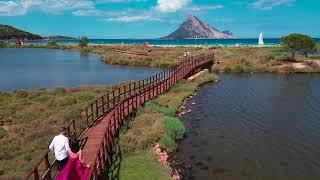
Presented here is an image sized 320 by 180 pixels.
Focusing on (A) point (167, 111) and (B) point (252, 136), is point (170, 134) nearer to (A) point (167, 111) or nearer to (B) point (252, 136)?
(B) point (252, 136)

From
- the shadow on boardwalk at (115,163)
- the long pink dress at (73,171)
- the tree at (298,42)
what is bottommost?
the shadow on boardwalk at (115,163)

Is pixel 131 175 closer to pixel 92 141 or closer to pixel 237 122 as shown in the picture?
pixel 92 141

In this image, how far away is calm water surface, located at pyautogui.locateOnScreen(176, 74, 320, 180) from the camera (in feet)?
67.4

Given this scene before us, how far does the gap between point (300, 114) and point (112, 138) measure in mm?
18395

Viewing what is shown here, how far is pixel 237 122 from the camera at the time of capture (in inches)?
1202

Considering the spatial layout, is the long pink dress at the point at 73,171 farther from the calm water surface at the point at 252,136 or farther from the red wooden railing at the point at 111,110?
the calm water surface at the point at 252,136

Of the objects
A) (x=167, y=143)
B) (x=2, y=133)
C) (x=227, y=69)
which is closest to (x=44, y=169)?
(x=167, y=143)

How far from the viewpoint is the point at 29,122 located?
95.8ft

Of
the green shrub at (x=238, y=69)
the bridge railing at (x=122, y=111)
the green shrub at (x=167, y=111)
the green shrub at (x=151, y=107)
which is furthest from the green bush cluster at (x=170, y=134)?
the green shrub at (x=238, y=69)

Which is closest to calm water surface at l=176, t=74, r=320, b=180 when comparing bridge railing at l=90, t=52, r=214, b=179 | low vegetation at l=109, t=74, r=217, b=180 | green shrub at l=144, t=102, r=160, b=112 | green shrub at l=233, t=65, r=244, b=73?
low vegetation at l=109, t=74, r=217, b=180

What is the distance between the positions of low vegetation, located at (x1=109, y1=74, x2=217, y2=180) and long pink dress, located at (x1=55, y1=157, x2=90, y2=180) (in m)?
3.44

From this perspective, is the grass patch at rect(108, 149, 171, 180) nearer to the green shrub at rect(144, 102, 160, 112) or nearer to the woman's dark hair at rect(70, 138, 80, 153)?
the woman's dark hair at rect(70, 138, 80, 153)

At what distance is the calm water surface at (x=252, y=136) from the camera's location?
20531 millimetres

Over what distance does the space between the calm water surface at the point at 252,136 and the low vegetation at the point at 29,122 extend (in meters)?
7.70
